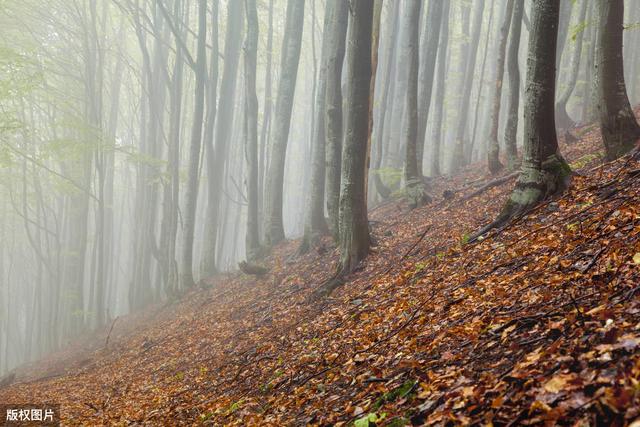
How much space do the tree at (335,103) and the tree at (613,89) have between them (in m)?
5.16

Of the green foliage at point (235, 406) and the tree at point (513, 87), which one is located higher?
the tree at point (513, 87)

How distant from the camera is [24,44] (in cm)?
1945

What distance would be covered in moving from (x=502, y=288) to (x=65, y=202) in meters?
26.6

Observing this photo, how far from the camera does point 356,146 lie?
870cm

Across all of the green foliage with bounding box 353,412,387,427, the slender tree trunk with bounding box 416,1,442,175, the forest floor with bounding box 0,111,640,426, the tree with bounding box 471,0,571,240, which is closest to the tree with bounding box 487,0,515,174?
the forest floor with bounding box 0,111,640,426

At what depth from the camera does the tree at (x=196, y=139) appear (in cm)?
1549

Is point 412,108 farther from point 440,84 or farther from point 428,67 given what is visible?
point 440,84

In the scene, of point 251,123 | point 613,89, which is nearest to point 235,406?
point 613,89

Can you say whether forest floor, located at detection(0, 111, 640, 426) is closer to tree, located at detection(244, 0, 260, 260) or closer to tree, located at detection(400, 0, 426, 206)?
tree, located at detection(400, 0, 426, 206)

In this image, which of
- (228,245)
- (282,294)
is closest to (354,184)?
(282,294)

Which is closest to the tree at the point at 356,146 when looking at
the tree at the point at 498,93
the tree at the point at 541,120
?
the tree at the point at 541,120

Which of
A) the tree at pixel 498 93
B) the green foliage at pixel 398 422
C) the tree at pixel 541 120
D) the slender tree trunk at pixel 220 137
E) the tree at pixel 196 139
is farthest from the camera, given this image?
the slender tree trunk at pixel 220 137

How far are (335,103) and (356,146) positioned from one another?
220 cm

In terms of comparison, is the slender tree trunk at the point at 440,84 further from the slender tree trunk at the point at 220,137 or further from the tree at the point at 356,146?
the tree at the point at 356,146
